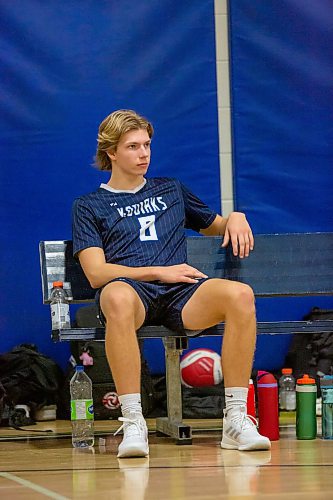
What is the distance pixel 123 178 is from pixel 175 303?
56 cm

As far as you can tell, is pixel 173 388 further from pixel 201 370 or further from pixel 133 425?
pixel 201 370

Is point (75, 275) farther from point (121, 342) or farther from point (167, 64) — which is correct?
point (167, 64)

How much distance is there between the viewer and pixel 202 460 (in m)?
3.17

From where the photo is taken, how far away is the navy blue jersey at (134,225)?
12.5 feet

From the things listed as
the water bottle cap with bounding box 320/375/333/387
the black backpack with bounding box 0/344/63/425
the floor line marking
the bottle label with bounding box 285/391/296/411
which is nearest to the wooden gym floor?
the floor line marking

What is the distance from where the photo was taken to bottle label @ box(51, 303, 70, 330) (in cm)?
403

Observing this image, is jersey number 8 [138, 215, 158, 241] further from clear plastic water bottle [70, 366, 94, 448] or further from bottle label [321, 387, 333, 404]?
bottle label [321, 387, 333, 404]

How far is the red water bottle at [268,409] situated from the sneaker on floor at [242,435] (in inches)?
14.5

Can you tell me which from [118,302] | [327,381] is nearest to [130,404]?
[118,302]

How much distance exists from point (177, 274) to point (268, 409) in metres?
0.63

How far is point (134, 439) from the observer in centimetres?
329

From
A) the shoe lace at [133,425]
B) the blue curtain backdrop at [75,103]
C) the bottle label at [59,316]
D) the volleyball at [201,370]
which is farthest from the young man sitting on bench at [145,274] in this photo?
the blue curtain backdrop at [75,103]

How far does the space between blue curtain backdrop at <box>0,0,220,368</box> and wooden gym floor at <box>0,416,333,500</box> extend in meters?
1.54

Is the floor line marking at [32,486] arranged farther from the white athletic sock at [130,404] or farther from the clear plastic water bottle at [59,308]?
the clear plastic water bottle at [59,308]
